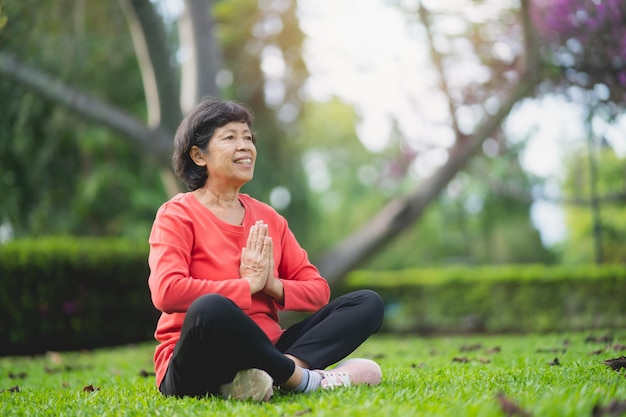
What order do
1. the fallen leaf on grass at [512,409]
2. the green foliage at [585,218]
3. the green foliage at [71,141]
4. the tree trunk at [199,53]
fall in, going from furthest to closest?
the green foliage at [585,218]
the green foliage at [71,141]
the tree trunk at [199,53]
the fallen leaf on grass at [512,409]

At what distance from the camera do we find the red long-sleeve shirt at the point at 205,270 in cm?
293

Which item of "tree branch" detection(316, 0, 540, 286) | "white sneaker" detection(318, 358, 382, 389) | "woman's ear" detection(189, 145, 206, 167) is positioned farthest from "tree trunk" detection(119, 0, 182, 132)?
"white sneaker" detection(318, 358, 382, 389)

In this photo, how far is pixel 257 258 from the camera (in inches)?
121

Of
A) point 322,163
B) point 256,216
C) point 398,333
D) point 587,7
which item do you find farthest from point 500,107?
point 322,163

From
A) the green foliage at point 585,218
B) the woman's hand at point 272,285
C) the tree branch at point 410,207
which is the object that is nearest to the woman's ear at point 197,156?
the woman's hand at point 272,285

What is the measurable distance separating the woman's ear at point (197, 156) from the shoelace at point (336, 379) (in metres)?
1.16

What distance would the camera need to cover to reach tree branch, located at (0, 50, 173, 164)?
8.55m

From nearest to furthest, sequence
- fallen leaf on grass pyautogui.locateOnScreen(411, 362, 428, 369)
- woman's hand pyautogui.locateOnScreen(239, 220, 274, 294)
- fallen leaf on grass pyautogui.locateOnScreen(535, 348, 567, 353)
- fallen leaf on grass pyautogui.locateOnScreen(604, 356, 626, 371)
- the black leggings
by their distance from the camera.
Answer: the black leggings, woman's hand pyautogui.locateOnScreen(239, 220, 274, 294), fallen leaf on grass pyautogui.locateOnScreen(604, 356, 626, 371), fallen leaf on grass pyautogui.locateOnScreen(411, 362, 428, 369), fallen leaf on grass pyautogui.locateOnScreen(535, 348, 567, 353)

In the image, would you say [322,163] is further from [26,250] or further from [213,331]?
[213,331]

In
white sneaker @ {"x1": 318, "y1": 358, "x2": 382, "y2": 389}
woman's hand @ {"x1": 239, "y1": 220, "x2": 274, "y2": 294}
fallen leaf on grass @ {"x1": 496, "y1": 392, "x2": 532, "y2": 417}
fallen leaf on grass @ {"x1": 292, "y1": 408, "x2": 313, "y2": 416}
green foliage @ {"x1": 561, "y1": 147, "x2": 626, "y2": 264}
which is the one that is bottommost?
green foliage @ {"x1": 561, "y1": 147, "x2": 626, "y2": 264}

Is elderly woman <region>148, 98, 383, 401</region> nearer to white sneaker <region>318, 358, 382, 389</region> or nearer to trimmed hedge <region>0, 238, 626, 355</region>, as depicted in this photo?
white sneaker <region>318, 358, 382, 389</region>

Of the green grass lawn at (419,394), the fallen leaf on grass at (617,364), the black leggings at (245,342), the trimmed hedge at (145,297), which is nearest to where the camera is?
the green grass lawn at (419,394)

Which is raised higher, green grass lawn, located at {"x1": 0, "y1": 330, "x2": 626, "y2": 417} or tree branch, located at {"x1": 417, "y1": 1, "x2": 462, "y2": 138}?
tree branch, located at {"x1": 417, "y1": 1, "x2": 462, "y2": 138}

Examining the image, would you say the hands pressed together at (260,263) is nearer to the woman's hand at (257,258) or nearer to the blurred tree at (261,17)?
the woman's hand at (257,258)
